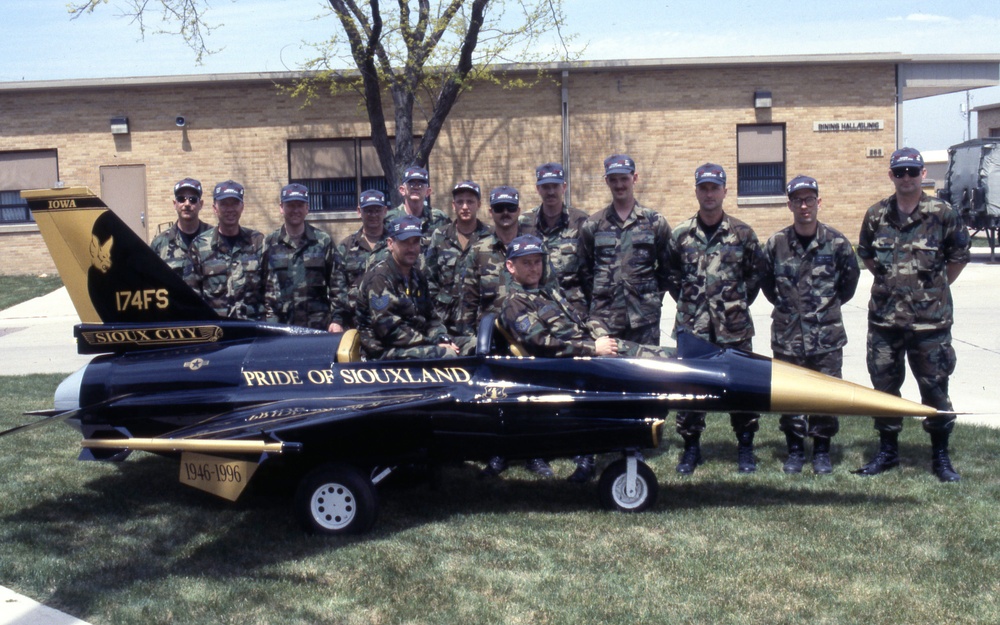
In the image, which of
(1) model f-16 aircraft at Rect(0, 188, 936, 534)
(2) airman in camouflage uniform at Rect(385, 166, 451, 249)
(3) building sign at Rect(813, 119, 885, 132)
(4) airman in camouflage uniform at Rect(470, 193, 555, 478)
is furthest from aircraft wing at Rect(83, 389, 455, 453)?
(3) building sign at Rect(813, 119, 885, 132)

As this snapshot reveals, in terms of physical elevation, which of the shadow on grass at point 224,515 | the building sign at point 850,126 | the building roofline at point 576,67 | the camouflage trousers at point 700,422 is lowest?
the shadow on grass at point 224,515

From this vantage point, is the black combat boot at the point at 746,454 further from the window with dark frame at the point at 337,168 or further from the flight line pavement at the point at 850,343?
the window with dark frame at the point at 337,168

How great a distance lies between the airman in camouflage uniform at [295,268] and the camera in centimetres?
750

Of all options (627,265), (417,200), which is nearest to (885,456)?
(627,265)

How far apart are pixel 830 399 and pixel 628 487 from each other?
52.2 inches

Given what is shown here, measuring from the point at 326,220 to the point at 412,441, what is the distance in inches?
689

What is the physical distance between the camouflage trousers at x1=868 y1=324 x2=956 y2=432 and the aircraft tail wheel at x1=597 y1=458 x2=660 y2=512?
184 centimetres

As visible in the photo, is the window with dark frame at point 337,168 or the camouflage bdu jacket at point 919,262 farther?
the window with dark frame at point 337,168

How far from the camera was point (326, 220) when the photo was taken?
2291 cm

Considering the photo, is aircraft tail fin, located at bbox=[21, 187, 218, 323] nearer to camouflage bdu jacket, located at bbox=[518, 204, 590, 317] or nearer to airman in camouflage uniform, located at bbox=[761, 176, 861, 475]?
camouflage bdu jacket, located at bbox=[518, 204, 590, 317]

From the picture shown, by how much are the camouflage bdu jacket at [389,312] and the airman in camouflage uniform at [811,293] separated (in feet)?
7.90

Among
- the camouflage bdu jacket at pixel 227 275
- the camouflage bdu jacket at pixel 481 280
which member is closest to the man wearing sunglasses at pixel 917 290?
the camouflage bdu jacket at pixel 481 280

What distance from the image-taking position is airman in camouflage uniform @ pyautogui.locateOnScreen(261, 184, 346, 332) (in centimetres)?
750

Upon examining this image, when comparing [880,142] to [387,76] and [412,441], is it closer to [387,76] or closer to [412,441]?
[387,76]
